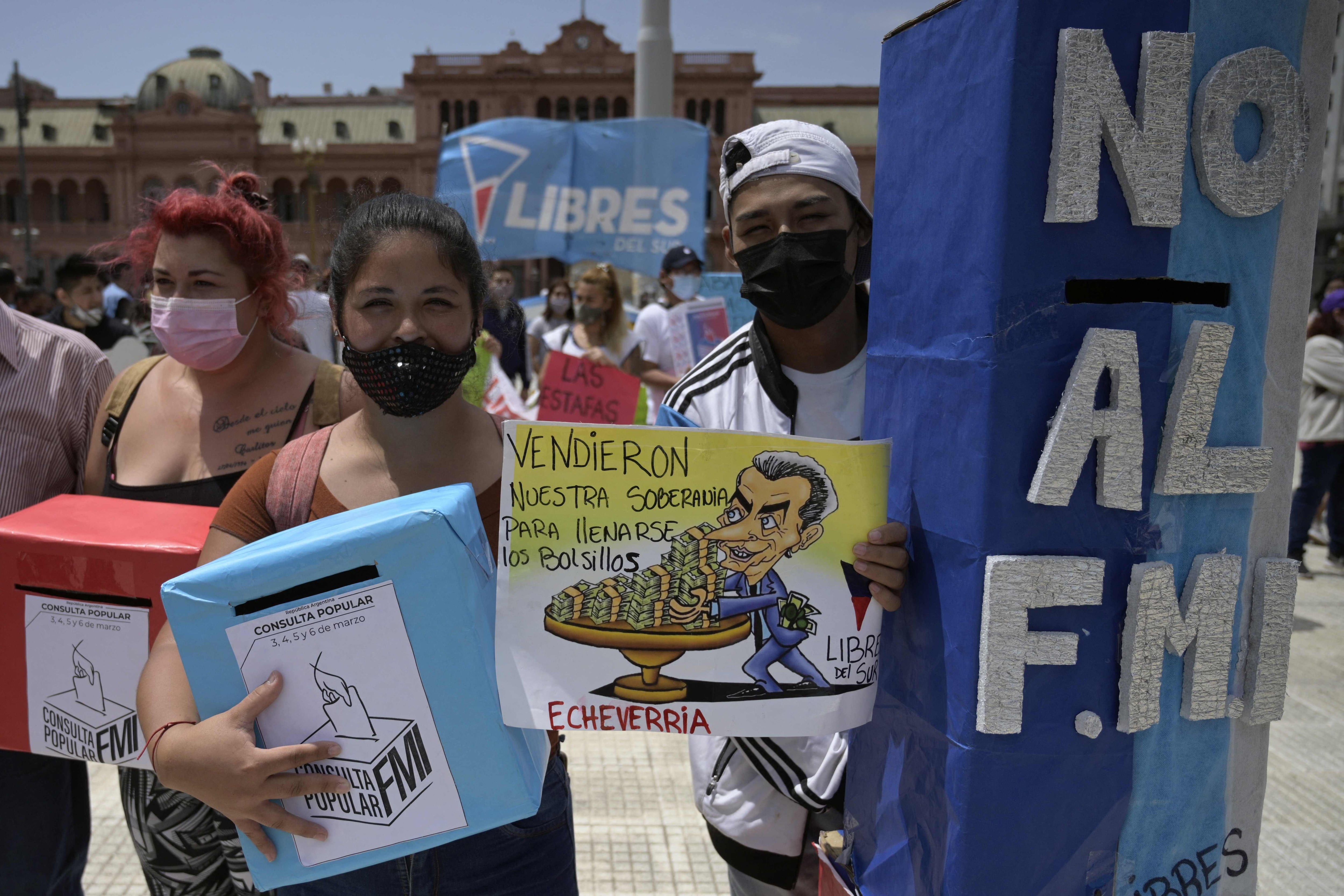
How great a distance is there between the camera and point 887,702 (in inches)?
56.7

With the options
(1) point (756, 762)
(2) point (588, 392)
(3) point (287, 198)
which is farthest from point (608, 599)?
(3) point (287, 198)

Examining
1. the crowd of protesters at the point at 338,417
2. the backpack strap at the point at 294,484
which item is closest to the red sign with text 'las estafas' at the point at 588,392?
the crowd of protesters at the point at 338,417

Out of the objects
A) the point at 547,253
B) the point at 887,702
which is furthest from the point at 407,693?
the point at 547,253

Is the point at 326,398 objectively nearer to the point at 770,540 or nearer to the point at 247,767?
the point at 247,767

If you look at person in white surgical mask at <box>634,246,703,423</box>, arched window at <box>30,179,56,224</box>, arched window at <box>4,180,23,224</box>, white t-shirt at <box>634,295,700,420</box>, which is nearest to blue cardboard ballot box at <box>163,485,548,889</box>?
person in white surgical mask at <box>634,246,703,423</box>

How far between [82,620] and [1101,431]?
1.86 meters

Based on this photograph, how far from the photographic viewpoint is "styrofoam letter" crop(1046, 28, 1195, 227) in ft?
3.61

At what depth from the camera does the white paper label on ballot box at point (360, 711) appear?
1285 mm

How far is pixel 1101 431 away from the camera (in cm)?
115

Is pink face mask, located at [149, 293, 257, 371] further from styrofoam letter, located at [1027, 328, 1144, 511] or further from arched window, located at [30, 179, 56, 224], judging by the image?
arched window, located at [30, 179, 56, 224]

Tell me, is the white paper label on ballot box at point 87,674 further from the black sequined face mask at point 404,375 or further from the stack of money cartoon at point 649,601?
the stack of money cartoon at point 649,601

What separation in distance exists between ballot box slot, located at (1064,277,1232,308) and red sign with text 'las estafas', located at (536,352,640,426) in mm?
3459

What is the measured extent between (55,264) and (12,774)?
193 feet

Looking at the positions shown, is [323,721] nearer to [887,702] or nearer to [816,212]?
[887,702]
